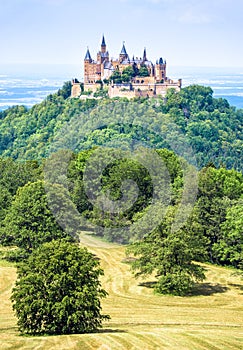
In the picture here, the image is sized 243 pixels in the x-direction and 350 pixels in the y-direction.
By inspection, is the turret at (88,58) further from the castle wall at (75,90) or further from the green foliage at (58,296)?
the green foliage at (58,296)

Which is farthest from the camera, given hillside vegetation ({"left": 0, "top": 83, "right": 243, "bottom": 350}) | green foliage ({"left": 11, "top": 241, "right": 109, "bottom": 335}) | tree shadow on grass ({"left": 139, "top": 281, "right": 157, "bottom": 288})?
tree shadow on grass ({"left": 139, "top": 281, "right": 157, "bottom": 288})

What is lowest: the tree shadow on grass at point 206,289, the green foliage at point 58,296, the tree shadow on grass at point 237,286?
the tree shadow on grass at point 237,286

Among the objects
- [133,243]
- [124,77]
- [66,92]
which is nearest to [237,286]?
[133,243]

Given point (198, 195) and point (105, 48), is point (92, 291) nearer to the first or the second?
point (198, 195)

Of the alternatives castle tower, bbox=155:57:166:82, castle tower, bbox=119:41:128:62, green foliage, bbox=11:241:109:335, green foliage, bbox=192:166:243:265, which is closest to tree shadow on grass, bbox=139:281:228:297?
green foliage, bbox=192:166:243:265

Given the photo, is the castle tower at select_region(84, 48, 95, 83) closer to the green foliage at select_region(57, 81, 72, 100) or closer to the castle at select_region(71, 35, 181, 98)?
the castle at select_region(71, 35, 181, 98)

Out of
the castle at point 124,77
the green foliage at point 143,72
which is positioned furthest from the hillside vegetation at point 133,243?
the green foliage at point 143,72

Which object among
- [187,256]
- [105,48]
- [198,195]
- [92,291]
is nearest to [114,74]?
[105,48]
